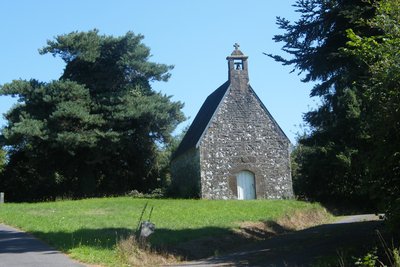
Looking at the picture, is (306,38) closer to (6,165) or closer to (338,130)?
(338,130)

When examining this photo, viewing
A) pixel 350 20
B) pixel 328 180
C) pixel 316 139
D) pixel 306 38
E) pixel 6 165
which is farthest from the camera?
pixel 6 165

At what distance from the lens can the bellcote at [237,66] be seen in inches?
A: 1210

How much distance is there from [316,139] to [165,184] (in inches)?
729

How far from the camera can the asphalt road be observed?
10969 millimetres

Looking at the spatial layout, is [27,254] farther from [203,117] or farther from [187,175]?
[203,117]

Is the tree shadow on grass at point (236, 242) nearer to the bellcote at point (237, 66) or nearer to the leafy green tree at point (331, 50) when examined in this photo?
the leafy green tree at point (331, 50)

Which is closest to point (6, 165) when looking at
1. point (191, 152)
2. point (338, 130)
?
point (191, 152)

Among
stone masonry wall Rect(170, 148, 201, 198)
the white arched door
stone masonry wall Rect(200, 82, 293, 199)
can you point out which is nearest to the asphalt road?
stone masonry wall Rect(170, 148, 201, 198)

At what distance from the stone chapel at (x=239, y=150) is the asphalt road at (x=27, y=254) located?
14.9 m

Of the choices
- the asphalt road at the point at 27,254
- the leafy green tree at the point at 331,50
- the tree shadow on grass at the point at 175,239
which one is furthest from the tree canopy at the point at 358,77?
the asphalt road at the point at 27,254

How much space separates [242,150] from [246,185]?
2.24 metres

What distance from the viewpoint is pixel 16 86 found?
32469 millimetres

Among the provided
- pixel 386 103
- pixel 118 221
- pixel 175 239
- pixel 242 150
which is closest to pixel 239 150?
pixel 242 150

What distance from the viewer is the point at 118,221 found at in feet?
61.0
